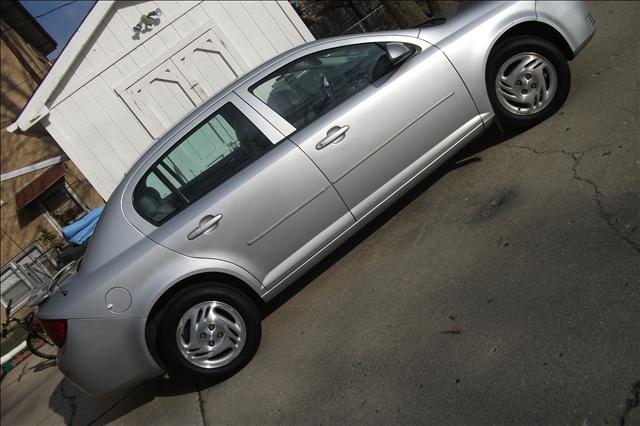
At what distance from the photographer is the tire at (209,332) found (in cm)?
381

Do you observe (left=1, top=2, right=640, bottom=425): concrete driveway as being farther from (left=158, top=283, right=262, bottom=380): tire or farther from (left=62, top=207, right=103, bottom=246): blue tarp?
(left=62, top=207, right=103, bottom=246): blue tarp

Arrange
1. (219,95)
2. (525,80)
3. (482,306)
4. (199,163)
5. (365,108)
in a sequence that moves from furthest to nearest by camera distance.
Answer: (525,80) < (219,95) < (365,108) < (199,163) < (482,306)

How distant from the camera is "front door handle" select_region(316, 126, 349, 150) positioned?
4105mm

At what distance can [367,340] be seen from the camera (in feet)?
11.9

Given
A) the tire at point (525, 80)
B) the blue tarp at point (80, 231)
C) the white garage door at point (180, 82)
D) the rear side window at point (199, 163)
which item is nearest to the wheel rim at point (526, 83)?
the tire at point (525, 80)

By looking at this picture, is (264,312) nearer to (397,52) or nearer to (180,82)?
(397,52)

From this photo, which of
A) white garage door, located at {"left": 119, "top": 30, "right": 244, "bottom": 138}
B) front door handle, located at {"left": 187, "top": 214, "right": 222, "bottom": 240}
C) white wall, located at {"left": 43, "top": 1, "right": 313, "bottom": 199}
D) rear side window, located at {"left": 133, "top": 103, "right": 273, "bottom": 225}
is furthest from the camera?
white garage door, located at {"left": 119, "top": 30, "right": 244, "bottom": 138}

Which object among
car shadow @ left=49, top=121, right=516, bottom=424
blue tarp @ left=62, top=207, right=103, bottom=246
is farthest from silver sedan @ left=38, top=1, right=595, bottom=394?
blue tarp @ left=62, top=207, right=103, bottom=246

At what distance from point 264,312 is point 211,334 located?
959 mm

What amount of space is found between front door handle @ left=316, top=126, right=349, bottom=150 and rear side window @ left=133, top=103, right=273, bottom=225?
36 centimetres

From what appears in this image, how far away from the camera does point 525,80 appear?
15.3 feet

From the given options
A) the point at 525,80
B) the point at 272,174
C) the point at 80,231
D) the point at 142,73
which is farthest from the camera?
the point at 142,73

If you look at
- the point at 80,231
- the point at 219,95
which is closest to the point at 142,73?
the point at 80,231

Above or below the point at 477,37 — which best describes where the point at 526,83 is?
below
